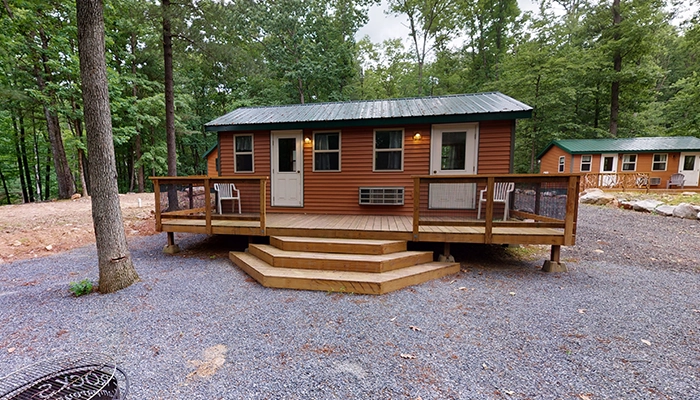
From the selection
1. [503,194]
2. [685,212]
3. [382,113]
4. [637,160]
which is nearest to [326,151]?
[382,113]

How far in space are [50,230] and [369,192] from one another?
744 cm

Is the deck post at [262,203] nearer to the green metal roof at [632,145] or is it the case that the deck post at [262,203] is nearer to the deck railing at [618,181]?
the deck railing at [618,181]

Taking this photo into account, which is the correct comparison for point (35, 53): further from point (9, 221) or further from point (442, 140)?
point (442, 140)

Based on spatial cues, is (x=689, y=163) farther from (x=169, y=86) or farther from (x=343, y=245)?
(x=169, y=86)

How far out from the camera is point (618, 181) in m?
13.9

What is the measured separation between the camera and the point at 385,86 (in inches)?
925

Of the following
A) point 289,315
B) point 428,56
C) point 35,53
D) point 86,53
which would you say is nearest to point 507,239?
point 289,315

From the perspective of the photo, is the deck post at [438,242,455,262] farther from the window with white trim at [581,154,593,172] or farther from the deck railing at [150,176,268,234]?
the window with white trim at [581,154,593,172]

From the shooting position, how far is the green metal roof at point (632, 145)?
1417cm

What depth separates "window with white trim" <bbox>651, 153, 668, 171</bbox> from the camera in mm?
14542

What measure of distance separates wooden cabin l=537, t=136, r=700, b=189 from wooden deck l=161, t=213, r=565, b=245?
13.5 meters

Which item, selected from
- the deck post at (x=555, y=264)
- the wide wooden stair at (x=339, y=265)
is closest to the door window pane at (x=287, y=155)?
the wide wooden stair at (x=339, y=265)

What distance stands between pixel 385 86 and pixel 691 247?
21504 millimetres

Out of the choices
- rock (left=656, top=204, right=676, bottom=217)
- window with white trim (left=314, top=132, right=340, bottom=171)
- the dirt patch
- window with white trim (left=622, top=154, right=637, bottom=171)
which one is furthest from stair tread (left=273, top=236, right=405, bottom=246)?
window with white trim (left=622, top=154, right=637, bottom=171)
